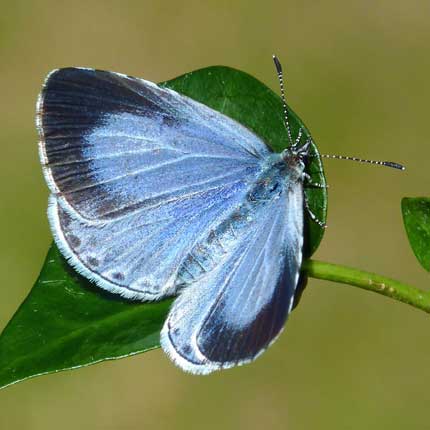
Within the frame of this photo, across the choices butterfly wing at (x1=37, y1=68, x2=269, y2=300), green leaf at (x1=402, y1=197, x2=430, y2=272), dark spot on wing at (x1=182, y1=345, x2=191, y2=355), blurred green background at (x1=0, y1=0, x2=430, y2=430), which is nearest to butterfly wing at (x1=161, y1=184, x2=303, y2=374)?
dark spot on wing at (x1=182, y1=345, x2=191, y2=355)

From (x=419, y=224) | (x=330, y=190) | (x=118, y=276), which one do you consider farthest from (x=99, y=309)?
(x=330, y=190)

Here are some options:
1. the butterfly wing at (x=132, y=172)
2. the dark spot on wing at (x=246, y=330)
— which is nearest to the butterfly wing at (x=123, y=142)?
the butterfly wing at (x=132, y=172)

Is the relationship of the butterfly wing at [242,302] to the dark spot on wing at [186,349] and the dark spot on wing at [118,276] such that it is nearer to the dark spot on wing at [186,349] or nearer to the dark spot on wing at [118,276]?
the dark spot on wing at [186,349]

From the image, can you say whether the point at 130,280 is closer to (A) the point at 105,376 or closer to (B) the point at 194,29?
(A) the point at 105,376

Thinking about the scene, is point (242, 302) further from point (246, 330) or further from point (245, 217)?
point (245, 217)

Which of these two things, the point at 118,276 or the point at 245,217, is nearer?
the point at 118,276
